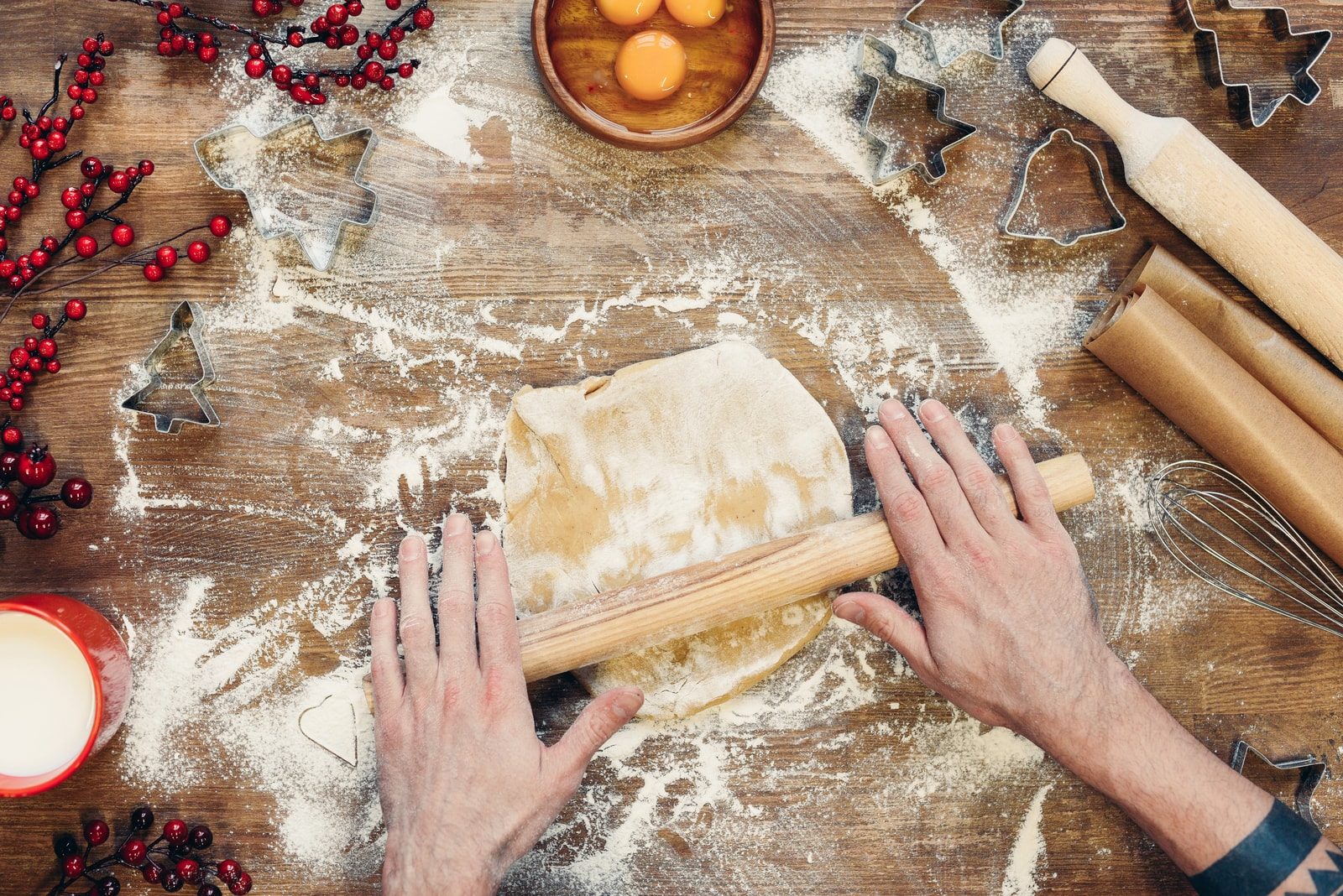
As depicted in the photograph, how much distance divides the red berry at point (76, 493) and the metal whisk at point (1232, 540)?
1850 mm

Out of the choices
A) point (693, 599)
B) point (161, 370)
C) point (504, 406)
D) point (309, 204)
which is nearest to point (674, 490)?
point (693, 599)

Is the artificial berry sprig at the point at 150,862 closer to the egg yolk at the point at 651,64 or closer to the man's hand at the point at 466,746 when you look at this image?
the man's hand at the point at 466,746

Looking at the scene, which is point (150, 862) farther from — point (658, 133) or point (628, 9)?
point (628, 9)

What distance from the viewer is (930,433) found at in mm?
1481

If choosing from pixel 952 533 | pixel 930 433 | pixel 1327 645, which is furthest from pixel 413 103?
pixel 1327 645

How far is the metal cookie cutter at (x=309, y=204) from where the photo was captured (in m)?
1.45

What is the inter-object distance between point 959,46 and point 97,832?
6.60 ft

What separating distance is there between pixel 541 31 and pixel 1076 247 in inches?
39.4

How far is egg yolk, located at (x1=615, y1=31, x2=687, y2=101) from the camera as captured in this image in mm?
1412

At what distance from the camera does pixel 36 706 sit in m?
1.36

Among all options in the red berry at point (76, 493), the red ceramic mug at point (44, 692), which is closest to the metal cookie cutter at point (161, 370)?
the red berry at point (76, 493)

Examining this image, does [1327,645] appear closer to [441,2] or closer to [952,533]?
[952,533]

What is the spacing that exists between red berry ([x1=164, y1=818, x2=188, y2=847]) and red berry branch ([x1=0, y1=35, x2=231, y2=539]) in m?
0.53

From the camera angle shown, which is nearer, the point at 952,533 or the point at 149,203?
the point at 952,533
